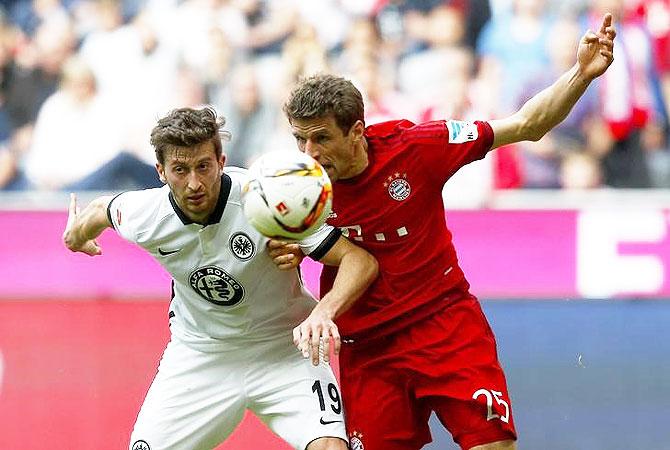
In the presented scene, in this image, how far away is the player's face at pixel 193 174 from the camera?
16.2ft

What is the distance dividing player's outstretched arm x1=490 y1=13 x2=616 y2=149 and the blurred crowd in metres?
Result: 3.91

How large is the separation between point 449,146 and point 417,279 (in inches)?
21.7

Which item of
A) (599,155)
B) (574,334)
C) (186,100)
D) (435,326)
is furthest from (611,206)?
(435,326)

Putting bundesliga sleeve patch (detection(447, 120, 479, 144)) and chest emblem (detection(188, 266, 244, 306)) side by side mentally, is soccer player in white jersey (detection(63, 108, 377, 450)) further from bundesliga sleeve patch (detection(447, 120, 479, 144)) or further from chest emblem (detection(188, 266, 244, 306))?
bundesliga sleeve patch (detection(447, 120, 479, 144))

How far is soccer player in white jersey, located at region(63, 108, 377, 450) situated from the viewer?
5.00 metres

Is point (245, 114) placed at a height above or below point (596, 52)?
below

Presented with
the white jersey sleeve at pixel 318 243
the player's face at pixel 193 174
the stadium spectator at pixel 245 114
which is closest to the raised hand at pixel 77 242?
the player's face at pixel 193 174

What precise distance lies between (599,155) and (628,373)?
2.81 m

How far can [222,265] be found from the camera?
17.0 feet

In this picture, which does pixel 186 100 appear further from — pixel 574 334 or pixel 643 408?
pixel 643 408

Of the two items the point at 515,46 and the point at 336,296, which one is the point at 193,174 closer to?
the point at 336,296

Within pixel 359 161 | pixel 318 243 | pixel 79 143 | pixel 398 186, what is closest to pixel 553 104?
pixel 398 186

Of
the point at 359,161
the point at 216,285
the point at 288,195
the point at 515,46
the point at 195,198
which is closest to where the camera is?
the point at 288,195

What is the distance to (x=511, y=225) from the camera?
863 centimetres
